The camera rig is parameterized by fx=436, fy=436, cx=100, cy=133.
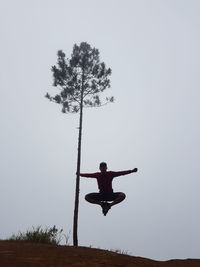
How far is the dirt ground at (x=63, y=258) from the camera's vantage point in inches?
325

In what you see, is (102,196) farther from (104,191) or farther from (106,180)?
(106,180)

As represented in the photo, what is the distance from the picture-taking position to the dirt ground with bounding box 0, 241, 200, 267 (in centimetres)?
827

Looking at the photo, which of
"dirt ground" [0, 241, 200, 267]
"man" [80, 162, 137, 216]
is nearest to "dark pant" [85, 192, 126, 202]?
"man" [80, 162, 137, 216]

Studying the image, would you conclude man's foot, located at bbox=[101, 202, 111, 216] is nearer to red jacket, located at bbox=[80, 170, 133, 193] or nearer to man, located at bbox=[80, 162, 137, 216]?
man, located at bbox=[80, 162, 137, 216]

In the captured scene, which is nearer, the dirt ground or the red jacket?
the dirt ground

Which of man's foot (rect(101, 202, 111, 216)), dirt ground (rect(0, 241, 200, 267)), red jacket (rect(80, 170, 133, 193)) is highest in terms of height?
red jacket (rect(80, 170, 133, 193))

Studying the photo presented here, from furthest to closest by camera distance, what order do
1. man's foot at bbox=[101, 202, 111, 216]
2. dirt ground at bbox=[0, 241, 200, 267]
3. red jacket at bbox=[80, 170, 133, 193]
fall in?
1. red jacket at bbox=[80, 170, 133, 193]
2. man's foot at bbox=[101, 202, 111, 216]
3. dirt ground at bbox=[0, 241, 200, 267]

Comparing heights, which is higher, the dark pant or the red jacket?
the red jacket

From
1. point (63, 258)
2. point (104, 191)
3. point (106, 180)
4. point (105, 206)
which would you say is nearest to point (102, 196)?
→ point (104, 191)

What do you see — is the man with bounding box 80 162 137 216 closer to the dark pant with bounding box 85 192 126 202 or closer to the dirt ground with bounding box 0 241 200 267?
the dark pant with bounding box 85 192 126 202

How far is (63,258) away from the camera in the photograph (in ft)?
28.8

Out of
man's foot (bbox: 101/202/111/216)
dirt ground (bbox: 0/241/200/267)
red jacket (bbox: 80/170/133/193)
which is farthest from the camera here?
red jacket (bbox: 80/170/133/193)

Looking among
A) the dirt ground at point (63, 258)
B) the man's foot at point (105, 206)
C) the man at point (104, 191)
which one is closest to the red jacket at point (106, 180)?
the man at point (104, 191)

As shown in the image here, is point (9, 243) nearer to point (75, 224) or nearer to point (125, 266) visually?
point (125, 266)
